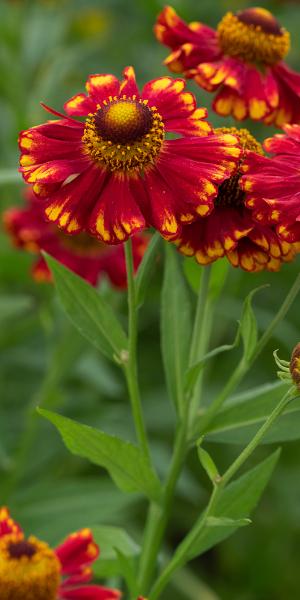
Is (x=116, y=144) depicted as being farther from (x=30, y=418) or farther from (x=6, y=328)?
(x=6, y=328)

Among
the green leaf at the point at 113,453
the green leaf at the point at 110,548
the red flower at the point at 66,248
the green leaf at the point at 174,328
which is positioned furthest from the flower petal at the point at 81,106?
the red flower at the point at 66,248

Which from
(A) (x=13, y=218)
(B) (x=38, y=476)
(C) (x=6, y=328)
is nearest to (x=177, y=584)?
(B) (x=38, y=476)

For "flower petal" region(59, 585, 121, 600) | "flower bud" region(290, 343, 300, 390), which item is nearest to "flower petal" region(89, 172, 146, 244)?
"flower bud" region(290, 343, 300, 390)

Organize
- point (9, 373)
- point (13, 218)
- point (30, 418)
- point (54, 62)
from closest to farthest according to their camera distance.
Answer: point (30, 418)
point (13, 218)
point (9, 373)
point (54, 62)

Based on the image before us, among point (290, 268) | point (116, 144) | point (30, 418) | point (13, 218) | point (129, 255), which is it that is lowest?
point (290, 268)

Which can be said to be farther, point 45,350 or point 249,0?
point 249,0

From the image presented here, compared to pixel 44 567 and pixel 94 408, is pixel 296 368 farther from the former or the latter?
pixel 94 408

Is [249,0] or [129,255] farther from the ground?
[129,255]
